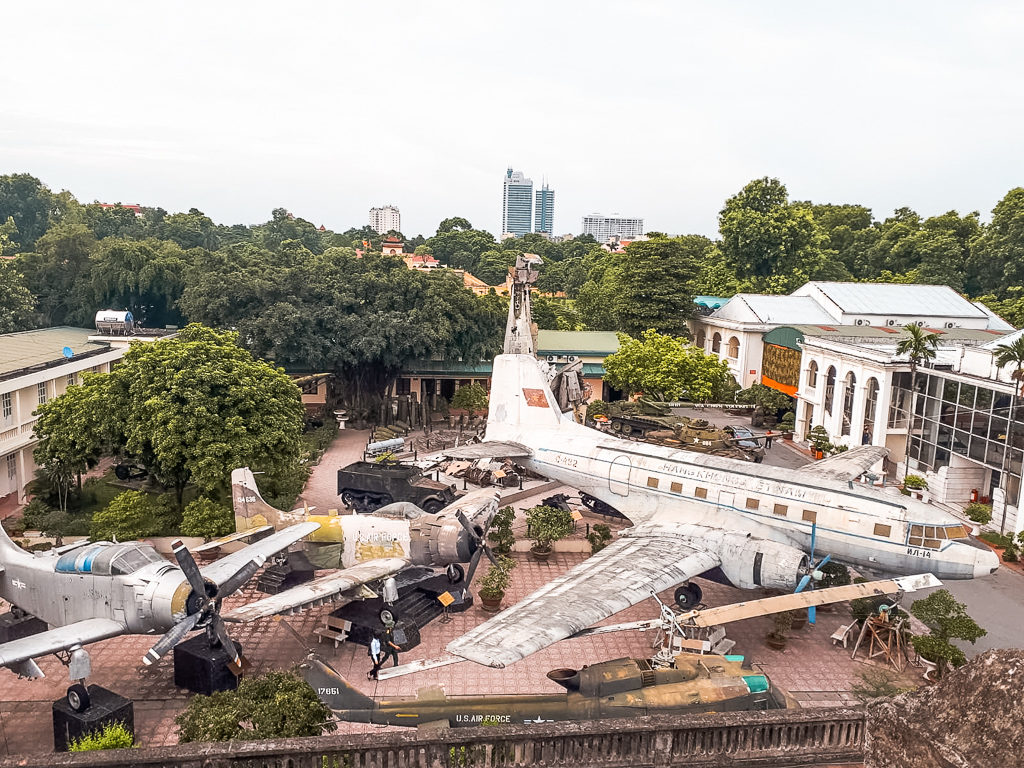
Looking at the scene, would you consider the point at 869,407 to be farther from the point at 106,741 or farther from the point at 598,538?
the point at 106,741

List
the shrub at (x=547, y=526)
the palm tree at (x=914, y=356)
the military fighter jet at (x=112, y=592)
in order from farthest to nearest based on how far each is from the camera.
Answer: the palm tree at (x=914, y=356), the shrub at (x=547, y=526), the military fighter jet at (x=112, y=592)

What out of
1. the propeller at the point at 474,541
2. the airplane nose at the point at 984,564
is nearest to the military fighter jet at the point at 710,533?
the airplane nose at the point at 984,564

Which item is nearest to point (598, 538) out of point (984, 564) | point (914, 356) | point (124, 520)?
point (984, 564)

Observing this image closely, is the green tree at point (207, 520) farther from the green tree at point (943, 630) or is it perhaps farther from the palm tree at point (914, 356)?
the palm tree at point (914, 356)

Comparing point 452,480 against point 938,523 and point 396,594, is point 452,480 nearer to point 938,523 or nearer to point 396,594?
point 396,594

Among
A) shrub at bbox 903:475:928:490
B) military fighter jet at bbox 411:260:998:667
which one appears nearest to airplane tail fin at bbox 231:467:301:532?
military fighter jet at bbox 411:260:998:667

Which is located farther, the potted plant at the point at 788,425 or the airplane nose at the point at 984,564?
the potted plant at the point at 788,425
